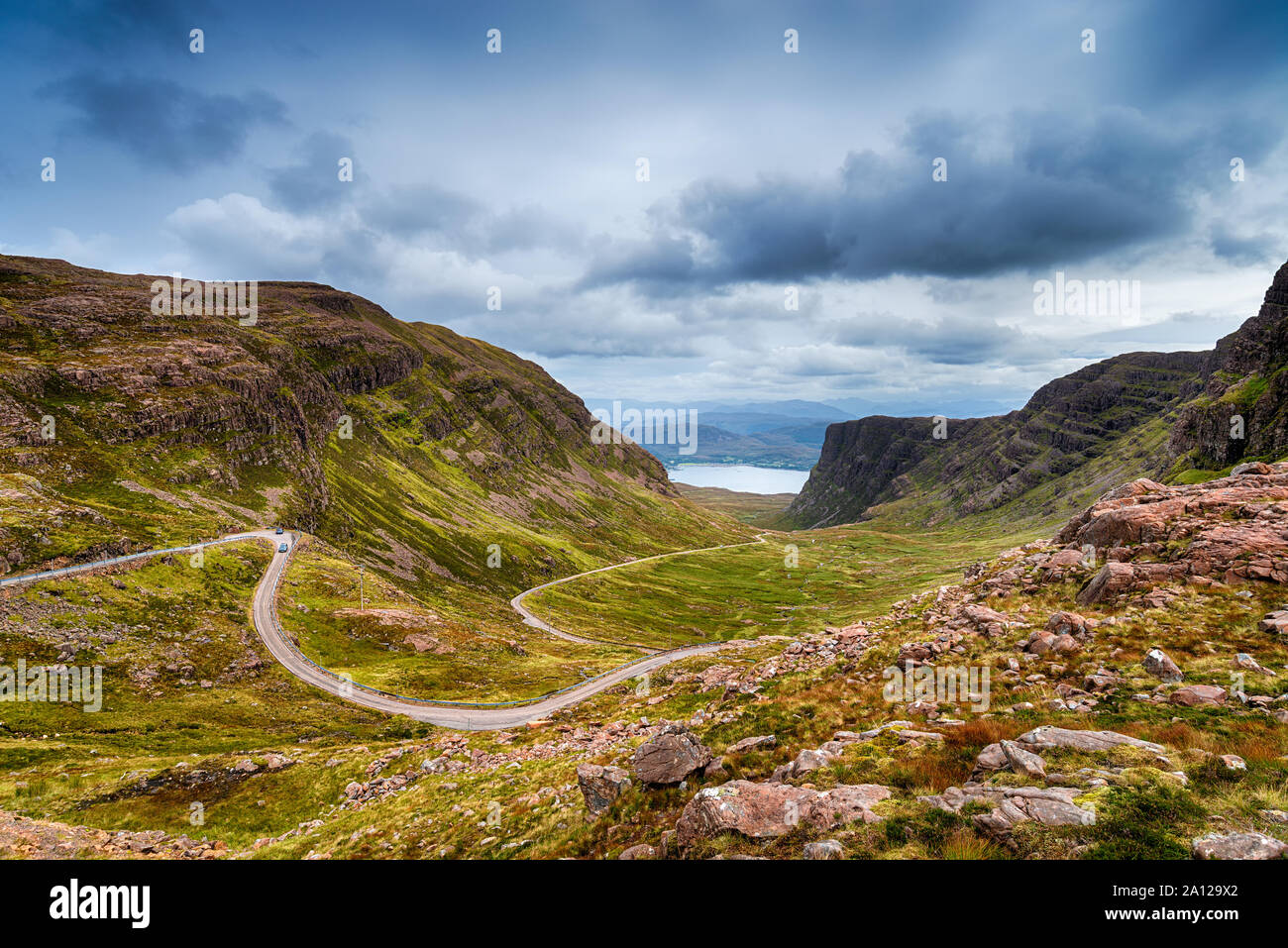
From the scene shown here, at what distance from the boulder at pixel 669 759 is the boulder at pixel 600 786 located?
117 centimetres

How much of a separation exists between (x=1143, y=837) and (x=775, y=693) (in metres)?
18.6

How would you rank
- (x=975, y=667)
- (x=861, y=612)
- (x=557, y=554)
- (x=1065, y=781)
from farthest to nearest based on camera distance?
(x=557, y=554)
(x=861, y=612)
(x=975, y=667)
(x=1065, y=781)

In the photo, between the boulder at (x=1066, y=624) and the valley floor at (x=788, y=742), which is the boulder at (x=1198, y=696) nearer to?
the valley floor at (x=788, y=742)

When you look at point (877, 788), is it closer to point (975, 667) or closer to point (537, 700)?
point (975, 667)

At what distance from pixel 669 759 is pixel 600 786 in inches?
122

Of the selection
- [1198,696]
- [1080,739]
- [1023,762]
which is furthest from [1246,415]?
[1023,762]

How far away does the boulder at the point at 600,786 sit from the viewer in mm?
18172

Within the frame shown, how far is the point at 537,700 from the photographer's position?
2318 inches

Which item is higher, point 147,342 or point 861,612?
point 147,342

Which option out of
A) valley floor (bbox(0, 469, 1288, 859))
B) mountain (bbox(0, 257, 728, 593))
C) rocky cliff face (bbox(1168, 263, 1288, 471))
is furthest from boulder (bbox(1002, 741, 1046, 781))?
rocky cliff face (bbox(1168, 263, 1288, 471))

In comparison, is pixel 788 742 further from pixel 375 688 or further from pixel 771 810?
pixel 375 688

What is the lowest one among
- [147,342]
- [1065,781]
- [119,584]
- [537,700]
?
Result: [537,700]

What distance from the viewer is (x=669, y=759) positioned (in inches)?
703

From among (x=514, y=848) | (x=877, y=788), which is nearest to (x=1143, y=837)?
(x=877, y=788)
